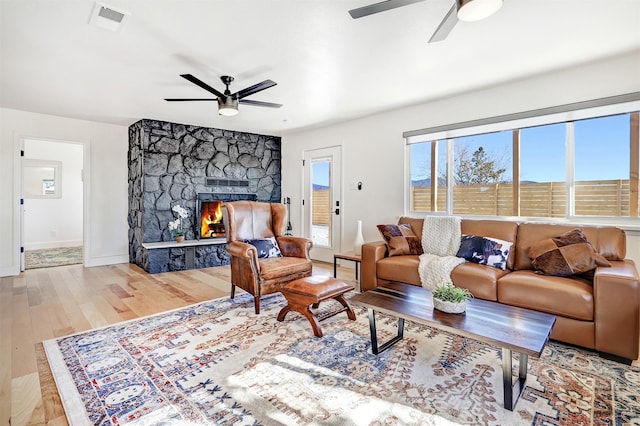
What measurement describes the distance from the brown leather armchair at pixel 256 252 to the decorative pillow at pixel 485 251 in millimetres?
1659

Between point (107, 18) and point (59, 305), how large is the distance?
2846mm

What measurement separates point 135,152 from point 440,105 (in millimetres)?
4739

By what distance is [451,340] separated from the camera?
8.06 feet

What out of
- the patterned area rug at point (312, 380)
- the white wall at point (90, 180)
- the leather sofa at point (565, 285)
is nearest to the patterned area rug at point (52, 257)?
the white wall at point (90, 180)

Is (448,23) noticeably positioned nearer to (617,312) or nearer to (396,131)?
(617,312)

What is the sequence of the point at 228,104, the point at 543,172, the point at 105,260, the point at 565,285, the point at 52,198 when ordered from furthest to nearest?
the point at 52,198 < the point at 105,260 < the point at 543,172 < the point at 228,104 < the point at 565,285

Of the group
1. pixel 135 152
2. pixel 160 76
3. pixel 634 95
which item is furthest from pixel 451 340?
pixel 135 152

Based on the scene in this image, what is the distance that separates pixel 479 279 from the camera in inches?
109

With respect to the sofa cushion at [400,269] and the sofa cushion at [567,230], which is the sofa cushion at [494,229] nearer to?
the sofa cushion at [567,230]

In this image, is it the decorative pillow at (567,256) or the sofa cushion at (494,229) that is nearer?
the decorative pillow at (567,256)

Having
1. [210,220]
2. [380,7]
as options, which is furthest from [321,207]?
[380,7]

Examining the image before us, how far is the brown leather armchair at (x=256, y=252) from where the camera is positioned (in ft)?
10.1

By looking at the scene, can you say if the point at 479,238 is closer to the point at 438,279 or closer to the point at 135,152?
the point at 438,279

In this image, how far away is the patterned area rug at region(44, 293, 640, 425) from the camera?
1604 mm
